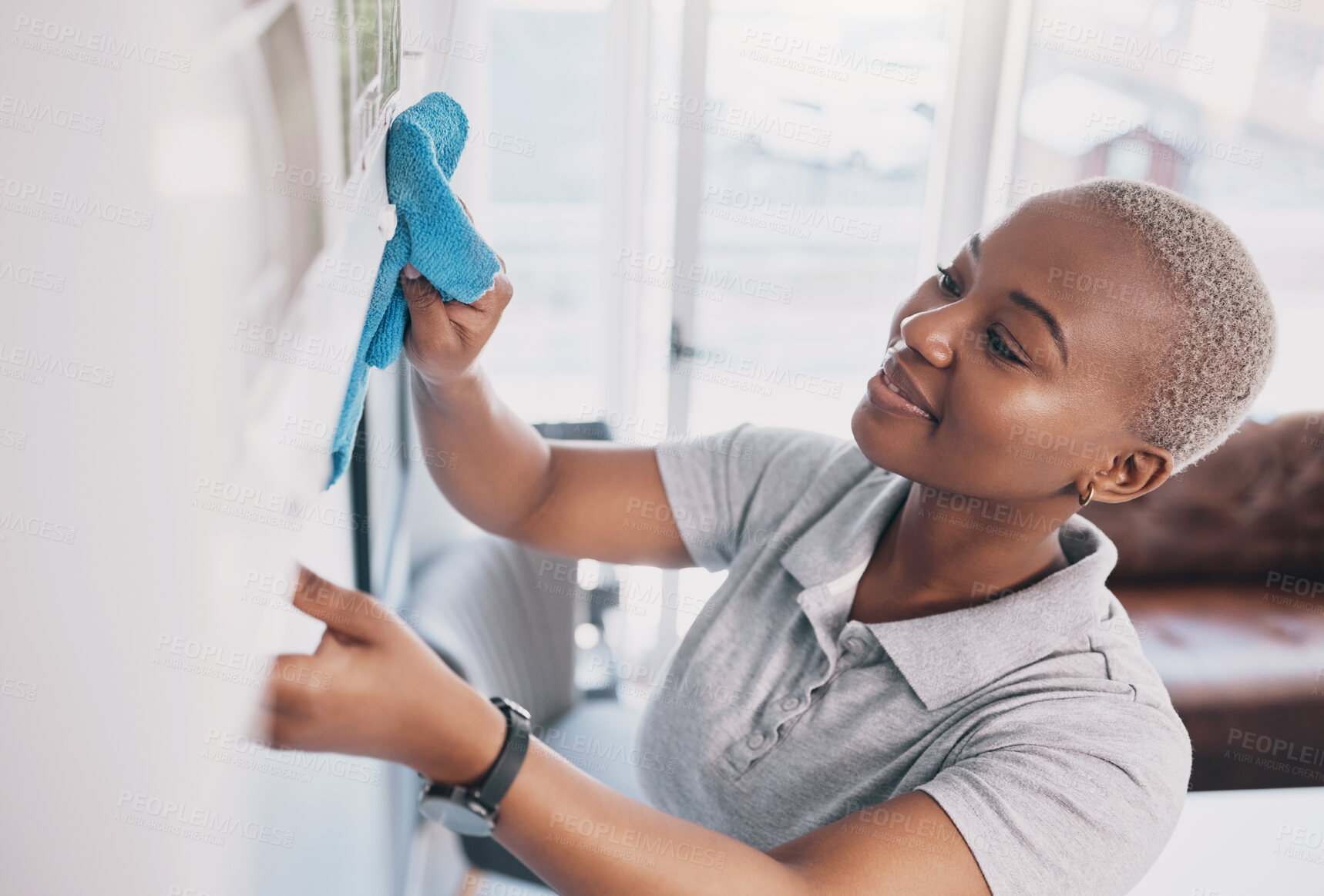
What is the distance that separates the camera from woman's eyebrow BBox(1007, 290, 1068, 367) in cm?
77

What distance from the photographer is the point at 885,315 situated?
2768mm

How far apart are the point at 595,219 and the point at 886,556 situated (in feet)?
6.03

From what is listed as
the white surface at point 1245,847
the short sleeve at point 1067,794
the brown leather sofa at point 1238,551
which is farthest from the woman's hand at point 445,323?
the brown leather sofa at point 1238,551

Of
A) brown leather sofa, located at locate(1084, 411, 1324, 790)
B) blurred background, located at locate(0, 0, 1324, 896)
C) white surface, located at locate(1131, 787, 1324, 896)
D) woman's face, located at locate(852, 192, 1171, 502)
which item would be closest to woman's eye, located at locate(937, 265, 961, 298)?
woman's face, located at locate(852, 192, 1171, 502)

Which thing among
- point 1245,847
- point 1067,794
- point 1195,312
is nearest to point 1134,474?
point 1195,312

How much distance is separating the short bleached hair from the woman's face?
0.5 inches

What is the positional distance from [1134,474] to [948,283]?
0.24 m

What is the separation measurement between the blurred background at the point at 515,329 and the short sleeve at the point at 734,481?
37 cm

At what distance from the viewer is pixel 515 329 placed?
268cm

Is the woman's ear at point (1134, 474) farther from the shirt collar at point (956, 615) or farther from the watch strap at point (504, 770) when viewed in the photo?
the watch strap at point (504, 770)

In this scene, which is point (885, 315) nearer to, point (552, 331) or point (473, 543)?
point (552, 331)

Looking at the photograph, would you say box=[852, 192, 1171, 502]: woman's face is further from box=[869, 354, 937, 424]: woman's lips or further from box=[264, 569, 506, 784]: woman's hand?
box=[264, 569, 506, 784]: woman's hand

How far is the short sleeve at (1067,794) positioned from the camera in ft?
2.40

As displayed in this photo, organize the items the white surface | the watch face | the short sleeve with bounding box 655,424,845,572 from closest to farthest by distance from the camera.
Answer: the watch face, the short sleeve with bounding box 655,424,845,572, the white surface
